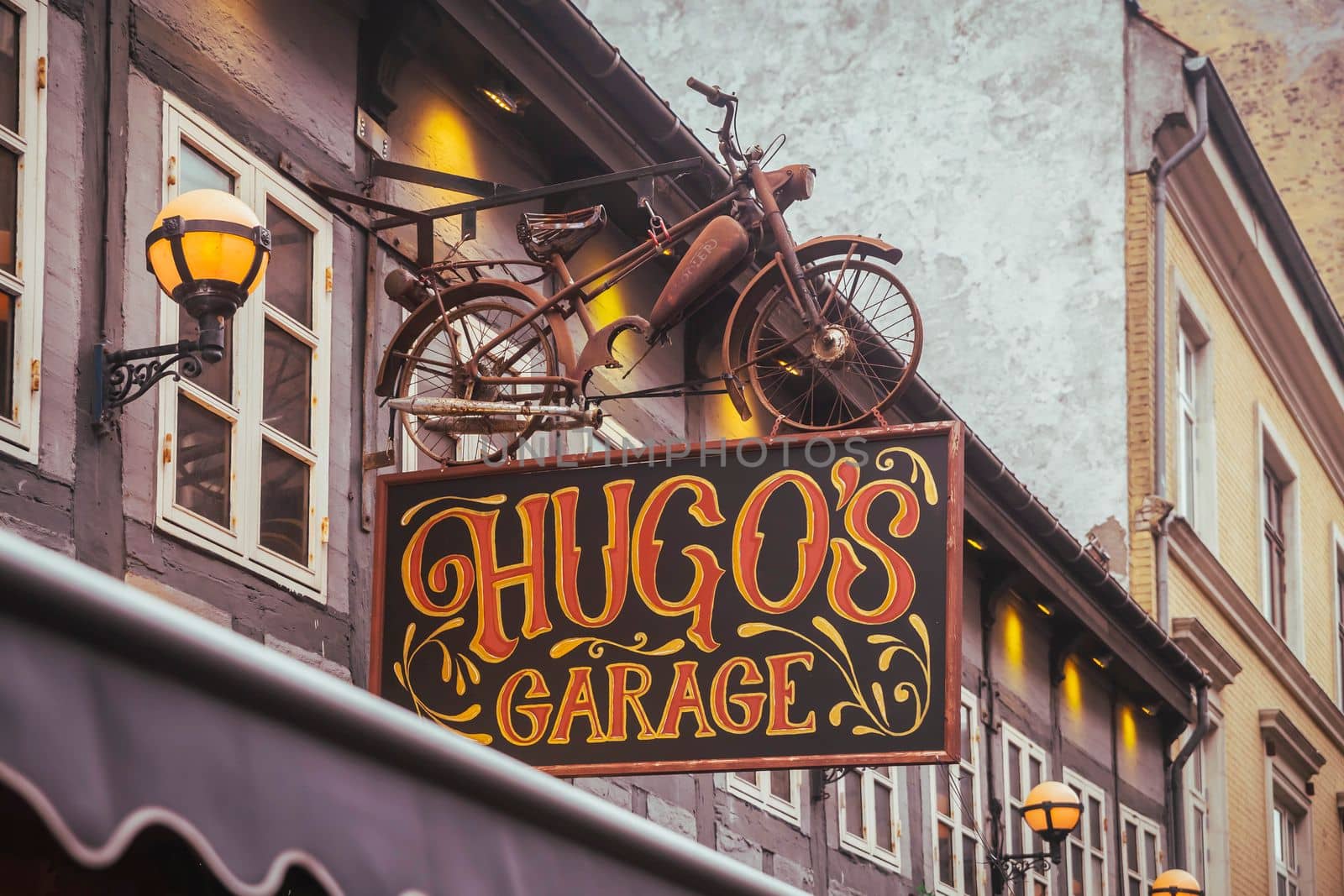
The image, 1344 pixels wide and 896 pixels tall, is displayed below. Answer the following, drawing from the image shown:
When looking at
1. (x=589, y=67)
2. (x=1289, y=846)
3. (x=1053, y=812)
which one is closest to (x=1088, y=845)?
(x=1053, y=812)

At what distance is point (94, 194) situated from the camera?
786cm

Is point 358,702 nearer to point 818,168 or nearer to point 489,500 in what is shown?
point 489,500

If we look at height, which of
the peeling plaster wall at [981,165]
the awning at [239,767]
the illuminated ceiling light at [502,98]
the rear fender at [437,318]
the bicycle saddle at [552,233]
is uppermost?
the peeling plaster wall at [981,165]

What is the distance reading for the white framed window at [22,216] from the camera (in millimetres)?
7246

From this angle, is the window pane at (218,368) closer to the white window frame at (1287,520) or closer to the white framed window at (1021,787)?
the white framed window at (1021,787)

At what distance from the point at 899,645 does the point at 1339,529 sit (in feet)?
88.6

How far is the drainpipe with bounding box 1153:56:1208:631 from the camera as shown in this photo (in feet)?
75.9

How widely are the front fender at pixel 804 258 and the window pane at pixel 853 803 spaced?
244 inches

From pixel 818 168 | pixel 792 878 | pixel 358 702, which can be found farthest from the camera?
pixel 818 168

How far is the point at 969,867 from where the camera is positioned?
17578mm

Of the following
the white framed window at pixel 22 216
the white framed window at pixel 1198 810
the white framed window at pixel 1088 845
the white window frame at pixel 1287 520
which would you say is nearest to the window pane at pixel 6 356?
the white framed window at pixel 22 216

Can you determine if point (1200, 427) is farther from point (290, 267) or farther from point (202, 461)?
point (202, 461)

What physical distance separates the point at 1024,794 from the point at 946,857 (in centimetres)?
194

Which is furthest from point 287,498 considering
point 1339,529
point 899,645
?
point 1339,529
